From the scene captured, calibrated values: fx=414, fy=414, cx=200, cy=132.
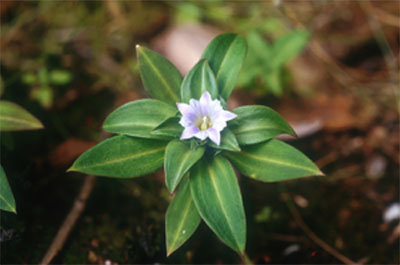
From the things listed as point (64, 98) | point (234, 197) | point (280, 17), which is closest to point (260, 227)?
point (234, 197)

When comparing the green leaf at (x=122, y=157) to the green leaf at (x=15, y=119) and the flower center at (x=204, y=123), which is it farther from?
the green leaf at (x=15, y=119)

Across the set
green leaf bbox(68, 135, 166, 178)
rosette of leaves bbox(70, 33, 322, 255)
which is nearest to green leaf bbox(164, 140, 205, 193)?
rosette of leaves bbox(70, 33, 322, 255)

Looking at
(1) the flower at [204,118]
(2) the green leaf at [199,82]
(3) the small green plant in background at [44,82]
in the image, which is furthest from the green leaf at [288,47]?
(3) the small green plant in background at [44,82]

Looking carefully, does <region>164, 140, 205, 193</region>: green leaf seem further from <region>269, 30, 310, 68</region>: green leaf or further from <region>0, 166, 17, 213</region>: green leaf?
<region>269, 30, 310, 68</region>: green leaf

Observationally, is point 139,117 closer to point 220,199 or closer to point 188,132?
point 188,132

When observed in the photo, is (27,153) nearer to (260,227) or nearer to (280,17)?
(260,227)

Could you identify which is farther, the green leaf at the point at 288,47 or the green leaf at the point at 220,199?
the green leaf at the point at 288,47

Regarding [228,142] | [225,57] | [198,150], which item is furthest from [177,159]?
[225,57]
